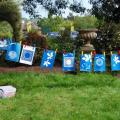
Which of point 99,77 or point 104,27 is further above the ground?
point 104,27

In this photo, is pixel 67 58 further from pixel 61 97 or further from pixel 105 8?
pixel 105 8

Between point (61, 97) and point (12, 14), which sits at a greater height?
point (12, 14)

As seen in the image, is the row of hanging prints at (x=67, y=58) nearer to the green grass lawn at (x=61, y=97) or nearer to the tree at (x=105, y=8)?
the green grass lawn at (x=61, y=97)

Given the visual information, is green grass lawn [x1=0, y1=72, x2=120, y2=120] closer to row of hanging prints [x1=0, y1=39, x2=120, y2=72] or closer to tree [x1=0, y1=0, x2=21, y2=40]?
row of hanging prints [x1=0, y1=39, x2=120, y2=72]

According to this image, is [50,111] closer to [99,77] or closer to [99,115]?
[99,115]

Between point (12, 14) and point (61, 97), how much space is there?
42.8ft

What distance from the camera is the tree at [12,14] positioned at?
21.7 meters

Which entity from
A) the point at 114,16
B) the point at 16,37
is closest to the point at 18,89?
the point at 114,16

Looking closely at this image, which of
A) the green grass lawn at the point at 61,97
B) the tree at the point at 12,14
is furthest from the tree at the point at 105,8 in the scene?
the tree at the point at 12,14

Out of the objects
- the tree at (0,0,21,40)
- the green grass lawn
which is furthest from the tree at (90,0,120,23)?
the tree at (0,0,21,40)

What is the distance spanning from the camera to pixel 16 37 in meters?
23.7

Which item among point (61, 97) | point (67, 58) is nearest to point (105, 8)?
point (67, 58)

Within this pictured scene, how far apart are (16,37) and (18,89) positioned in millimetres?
12145

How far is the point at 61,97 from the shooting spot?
10570mm
